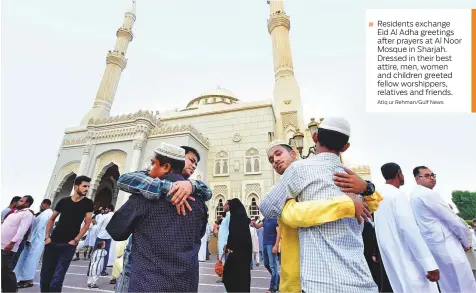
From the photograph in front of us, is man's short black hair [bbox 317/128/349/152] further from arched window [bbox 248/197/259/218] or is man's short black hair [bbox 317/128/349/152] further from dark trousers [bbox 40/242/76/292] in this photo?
arched window [bbox 248/197/259/218]

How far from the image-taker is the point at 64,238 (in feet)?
9.85

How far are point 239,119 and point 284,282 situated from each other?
15902 mm

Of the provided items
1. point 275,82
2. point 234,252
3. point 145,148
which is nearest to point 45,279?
point 234,252

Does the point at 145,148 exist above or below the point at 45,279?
above

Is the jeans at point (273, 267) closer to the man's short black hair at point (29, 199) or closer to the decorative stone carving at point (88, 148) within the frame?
the man's short black hair at point (29, 199)

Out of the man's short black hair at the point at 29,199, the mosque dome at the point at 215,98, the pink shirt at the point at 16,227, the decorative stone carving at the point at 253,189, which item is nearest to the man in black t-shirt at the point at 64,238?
the pink shirt at the point at 16,227

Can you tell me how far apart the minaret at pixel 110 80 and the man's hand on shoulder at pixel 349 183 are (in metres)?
22.3

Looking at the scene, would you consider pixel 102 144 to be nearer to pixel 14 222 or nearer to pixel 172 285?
pixel 14 222

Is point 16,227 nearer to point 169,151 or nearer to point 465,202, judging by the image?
point 169,151

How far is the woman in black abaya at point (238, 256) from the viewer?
320 cm

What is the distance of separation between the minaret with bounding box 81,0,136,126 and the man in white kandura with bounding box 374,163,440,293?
21709mm

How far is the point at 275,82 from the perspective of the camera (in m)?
19.4

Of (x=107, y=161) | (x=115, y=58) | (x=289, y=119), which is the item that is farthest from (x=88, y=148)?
(x=289, y=119)

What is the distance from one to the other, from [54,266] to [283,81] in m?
17.9
